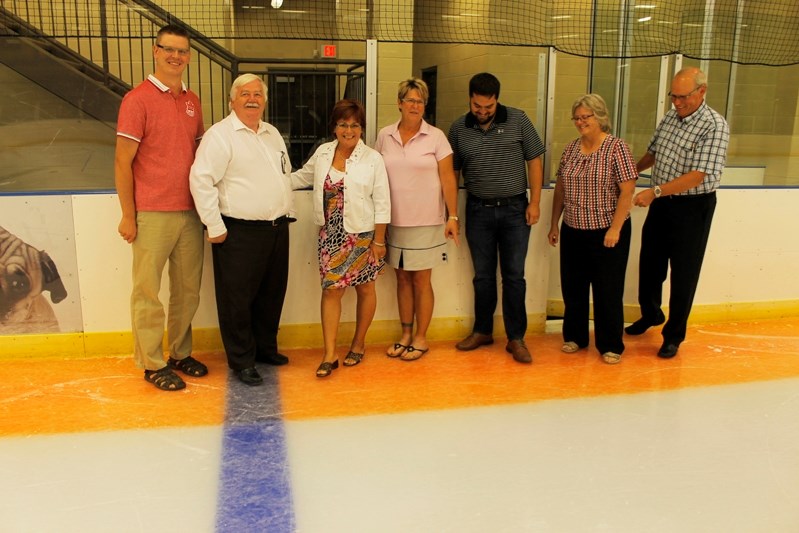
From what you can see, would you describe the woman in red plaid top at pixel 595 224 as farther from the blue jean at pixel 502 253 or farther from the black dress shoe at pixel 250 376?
the black dress shoe at pixel 250 376

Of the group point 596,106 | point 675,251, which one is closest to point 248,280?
point 596,106

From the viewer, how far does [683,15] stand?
507cm

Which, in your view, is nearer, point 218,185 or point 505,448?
point 505,448

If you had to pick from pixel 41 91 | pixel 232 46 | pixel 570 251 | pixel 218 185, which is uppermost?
pixel 232 46

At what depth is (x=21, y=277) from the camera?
11.7 ft

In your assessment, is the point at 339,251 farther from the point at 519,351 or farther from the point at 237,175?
the point at 519,351

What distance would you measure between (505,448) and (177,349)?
5.51ft

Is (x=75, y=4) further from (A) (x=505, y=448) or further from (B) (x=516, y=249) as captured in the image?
(A) (x=505, y=448)

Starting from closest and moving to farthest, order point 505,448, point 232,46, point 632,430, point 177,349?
point 505,448, point 632,430, point 177,349, point 232,46

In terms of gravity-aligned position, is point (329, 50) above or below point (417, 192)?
above

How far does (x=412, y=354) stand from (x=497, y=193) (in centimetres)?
96

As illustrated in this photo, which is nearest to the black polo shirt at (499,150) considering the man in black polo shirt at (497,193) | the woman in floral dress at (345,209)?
the man in black polo shirt at (497,193)

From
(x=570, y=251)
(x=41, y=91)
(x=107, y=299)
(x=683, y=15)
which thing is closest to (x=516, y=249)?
(x=570, y=251)

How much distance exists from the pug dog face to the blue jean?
7.08 ft
